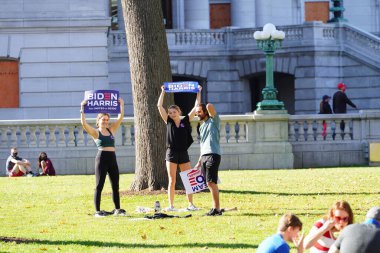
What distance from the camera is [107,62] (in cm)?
4266

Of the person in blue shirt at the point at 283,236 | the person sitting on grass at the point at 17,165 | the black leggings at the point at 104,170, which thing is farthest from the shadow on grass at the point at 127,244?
the person sitting on grass at the point at 17,165

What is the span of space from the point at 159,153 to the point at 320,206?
3.97 meters

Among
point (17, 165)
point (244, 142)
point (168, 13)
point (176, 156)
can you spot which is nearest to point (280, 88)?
point (168, 13)

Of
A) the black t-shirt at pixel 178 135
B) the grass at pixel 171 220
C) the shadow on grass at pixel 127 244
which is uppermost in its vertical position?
the black t-shirt at pixel 178 135

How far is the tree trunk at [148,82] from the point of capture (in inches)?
968

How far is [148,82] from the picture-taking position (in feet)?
81.8

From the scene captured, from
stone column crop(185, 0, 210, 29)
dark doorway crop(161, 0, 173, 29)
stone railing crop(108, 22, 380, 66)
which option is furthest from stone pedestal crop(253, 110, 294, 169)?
dark doorway crop(161, 0, 173, 29)

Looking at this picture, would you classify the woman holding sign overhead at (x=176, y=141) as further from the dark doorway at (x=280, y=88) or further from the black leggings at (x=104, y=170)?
the dark doorway at (x=280, y=88)

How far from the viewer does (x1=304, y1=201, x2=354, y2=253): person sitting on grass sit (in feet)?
45.0

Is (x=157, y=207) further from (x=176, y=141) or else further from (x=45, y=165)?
(x=45, y=165)

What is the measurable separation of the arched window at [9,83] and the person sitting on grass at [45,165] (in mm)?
9046

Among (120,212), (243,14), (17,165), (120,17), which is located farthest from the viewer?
(243,14)

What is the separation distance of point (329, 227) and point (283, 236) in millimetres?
887

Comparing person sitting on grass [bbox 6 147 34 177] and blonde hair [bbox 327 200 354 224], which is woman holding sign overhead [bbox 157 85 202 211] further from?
person sitting on grass [bbox 6 147 34 177]
